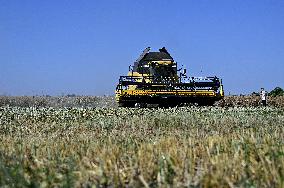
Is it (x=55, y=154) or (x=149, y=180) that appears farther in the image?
(x=55, y=154)

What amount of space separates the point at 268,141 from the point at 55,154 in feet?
7.69

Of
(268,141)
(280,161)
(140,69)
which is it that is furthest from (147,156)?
(140,69)

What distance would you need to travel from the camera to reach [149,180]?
399 cm

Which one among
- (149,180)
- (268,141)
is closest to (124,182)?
(149,180)

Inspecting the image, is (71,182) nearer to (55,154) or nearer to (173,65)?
(55,154)

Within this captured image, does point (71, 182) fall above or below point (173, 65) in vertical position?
below

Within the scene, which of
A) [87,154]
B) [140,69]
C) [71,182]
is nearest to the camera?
[71,182]

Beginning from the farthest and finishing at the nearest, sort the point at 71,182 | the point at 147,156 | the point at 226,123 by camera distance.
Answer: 1. the point at 226,123
2. the point at 147,156
3. the point at 71,182

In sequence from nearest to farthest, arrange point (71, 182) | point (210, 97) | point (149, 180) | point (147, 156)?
1. point (71, 182)
2. point (149, 180)
3. point (147, 156)
4. point (210, 97)

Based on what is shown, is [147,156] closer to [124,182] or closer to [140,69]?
[124,182]

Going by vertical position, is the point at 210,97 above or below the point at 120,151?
above

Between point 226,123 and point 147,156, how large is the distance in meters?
6.81

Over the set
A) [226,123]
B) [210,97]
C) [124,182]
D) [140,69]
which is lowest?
[124,182]

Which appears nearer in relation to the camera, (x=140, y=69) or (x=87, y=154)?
(x=87, y=154)
